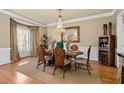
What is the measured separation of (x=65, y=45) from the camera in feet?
15.1

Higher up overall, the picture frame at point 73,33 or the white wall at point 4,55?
the picture frame at point 73,33

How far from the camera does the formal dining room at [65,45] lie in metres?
3.42

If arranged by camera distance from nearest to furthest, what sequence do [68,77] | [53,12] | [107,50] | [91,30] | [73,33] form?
[68,77] < [107,50] < [53,12] < [91,30] < [73,33]

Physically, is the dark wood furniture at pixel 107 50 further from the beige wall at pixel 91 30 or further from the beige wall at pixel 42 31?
the beige wall at pixel 42 31

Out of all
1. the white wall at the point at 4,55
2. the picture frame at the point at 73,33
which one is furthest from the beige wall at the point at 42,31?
the white wall at the point at 4,55

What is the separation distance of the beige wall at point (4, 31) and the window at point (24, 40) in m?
1.41

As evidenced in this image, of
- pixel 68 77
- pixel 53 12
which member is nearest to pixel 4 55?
pixel 53 12

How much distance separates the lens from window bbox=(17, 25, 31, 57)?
21.2 ft

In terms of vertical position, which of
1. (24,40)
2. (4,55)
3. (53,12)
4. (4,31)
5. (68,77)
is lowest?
(68,77)

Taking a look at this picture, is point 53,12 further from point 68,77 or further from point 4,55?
point 68,77

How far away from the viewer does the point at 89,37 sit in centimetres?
577

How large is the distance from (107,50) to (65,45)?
1.72m

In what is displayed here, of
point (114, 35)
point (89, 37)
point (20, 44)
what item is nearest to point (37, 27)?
point (20, 44)

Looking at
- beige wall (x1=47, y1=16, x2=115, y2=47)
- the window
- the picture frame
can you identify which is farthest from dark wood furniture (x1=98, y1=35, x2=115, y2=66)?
the window
